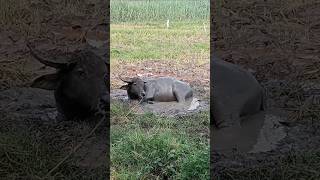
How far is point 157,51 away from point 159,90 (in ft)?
0.55

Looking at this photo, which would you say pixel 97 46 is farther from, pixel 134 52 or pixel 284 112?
pixel 284 112

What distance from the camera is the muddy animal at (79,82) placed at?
2.13 meters

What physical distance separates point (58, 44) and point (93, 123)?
462 millimetres

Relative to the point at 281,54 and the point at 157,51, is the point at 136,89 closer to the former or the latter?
the point at 157,51

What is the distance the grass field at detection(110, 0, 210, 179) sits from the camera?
2100 millimetres

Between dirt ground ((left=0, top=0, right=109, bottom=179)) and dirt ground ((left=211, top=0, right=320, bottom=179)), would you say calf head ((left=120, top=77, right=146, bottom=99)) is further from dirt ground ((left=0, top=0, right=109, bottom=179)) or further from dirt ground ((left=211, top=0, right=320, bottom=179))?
dirt ground ((left=211, top=0, right=320, bottom=179))

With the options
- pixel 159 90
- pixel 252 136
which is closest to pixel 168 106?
pixel 159 90

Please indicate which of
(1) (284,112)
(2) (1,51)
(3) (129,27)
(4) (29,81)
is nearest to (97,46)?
(3) (129,27)

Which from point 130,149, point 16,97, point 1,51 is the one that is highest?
point 1,51

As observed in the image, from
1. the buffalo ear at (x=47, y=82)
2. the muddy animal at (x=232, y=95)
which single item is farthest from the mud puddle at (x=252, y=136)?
the buffalo ear at (x=47, y=82)

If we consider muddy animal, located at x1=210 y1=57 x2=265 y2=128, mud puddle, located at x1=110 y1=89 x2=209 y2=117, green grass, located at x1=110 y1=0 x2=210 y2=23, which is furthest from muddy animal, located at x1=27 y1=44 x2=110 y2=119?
muddy animal, located at x1=210 y1=57 x2=265 y2=128

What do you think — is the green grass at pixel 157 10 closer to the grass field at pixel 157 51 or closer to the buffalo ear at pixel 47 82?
the grass field at pixel 157 51

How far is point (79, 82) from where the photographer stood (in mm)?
2145

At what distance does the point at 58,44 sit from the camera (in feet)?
8.04
